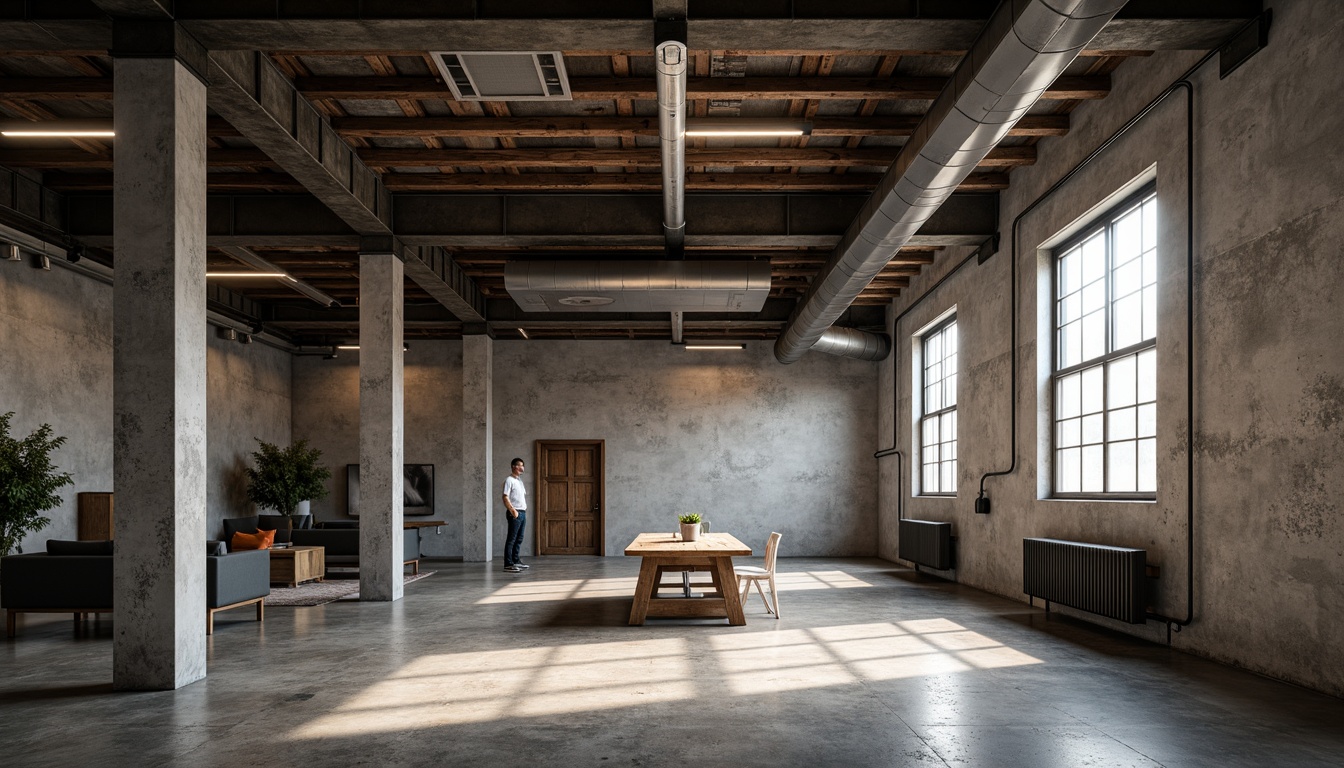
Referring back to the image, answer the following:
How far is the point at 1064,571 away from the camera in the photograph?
26.0ft

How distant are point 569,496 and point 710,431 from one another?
2.83 meters

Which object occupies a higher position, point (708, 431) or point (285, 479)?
point (708, 431)

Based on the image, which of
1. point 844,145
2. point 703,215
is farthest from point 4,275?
point 844,145

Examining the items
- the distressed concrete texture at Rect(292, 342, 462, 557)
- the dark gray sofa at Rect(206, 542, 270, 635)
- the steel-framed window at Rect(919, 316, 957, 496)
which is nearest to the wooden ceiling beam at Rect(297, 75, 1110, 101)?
the dark gray sofa at Rect(206, 542, 270, 635)

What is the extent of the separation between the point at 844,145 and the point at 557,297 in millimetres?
3814

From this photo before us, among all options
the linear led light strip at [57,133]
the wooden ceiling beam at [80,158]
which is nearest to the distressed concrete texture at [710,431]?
the wooden ceiling beam at [80,158]

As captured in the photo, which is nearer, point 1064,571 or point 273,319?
point 1064,571

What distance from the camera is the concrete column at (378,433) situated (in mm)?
9883

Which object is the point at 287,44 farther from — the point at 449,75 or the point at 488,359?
the point at 488,359

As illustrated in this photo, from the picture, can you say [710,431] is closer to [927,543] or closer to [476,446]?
[476,446]

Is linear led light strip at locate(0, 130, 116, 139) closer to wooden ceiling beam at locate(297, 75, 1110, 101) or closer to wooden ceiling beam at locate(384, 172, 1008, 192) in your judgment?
wooden ceiling beam at locate(297, 75, 1110, 101)

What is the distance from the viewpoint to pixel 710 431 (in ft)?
55.9

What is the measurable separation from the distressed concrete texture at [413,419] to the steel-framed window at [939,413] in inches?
335

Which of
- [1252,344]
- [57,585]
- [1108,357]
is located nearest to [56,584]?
[57,585]
